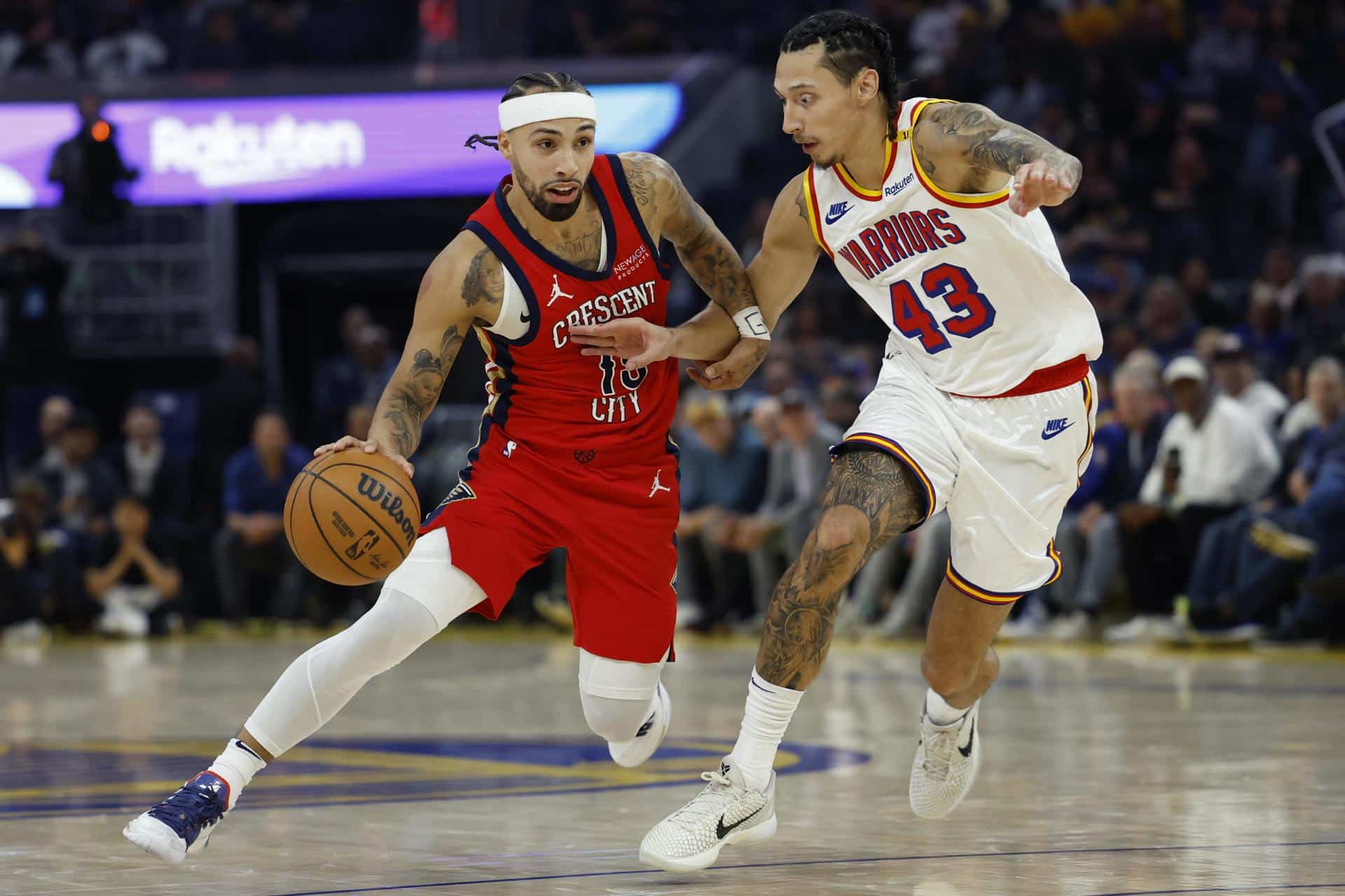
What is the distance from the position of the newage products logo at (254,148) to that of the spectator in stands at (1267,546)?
9.01 metres

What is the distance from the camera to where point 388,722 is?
7891 millimetres

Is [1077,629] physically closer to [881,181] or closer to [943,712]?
[943,712]

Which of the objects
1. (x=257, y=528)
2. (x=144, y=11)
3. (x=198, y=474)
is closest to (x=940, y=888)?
(x=257, y=528)

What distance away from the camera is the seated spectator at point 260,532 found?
1371cm

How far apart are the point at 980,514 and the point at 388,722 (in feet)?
11.7

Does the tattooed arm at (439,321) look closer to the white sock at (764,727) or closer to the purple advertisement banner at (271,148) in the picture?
the white sock at (764,727)

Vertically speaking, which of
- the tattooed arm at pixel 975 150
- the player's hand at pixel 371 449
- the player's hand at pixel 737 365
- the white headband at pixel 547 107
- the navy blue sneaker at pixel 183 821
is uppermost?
the white headband at pixel 547 107

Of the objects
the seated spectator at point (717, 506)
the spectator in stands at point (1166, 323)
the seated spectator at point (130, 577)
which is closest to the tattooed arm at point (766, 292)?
the seated spectator at point (717, 506)

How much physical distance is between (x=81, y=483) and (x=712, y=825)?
10614 millimetres

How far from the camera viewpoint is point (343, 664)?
4707mm

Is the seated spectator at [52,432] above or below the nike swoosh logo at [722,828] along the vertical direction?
below

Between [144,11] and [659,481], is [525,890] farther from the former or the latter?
[144,11]

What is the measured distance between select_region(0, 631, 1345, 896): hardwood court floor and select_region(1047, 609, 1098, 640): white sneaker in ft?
4.64

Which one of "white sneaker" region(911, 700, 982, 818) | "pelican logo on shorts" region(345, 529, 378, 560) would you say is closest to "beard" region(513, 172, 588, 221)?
"pelican logo on shorts" region(345, 529, 378, 560)
